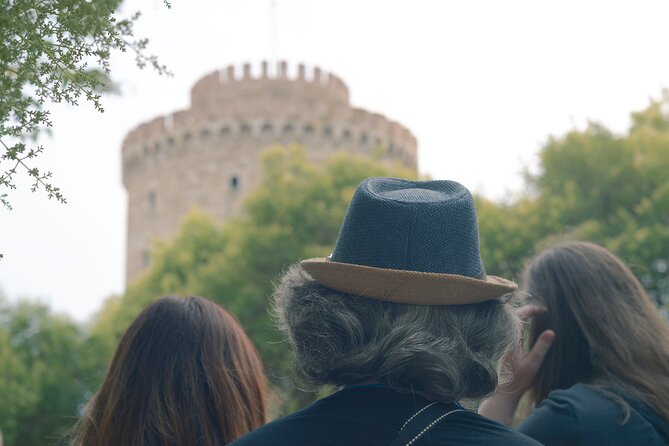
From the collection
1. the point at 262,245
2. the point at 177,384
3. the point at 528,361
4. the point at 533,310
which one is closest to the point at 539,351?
the point at 528,361

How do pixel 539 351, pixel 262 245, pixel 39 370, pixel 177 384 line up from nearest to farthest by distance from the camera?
pixel 177 384, pixel 539 351, pixel 262 245, pixel 39 370

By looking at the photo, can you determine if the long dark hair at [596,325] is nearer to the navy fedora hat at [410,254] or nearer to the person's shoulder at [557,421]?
the person's shoulder at [557,421]

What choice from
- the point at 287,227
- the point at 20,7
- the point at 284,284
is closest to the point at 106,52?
the point at 20,7

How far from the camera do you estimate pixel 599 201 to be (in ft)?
65.9

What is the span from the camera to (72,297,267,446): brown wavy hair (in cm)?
317

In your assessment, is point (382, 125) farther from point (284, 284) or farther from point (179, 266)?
point (284, 284)

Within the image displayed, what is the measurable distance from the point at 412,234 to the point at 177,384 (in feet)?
4.58

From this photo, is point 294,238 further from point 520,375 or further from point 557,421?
point 557,421

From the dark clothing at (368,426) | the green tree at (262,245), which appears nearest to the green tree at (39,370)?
the green tree at (262,245)

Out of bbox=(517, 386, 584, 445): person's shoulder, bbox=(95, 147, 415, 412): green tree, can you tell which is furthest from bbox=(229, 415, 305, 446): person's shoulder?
bbox=(95, 147, 415, 412): green tree

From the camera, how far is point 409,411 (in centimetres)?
209

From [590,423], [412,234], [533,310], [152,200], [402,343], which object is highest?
[152,200]

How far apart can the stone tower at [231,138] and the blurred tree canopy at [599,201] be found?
13.1 metres

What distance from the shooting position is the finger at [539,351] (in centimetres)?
353
